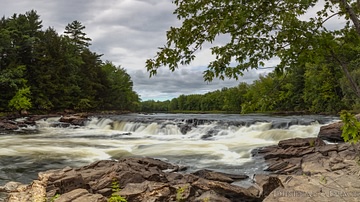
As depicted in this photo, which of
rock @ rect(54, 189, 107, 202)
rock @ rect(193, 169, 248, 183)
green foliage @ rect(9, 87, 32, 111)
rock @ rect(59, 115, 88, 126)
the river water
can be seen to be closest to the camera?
rock @ rect(54, 189, 107, 202)

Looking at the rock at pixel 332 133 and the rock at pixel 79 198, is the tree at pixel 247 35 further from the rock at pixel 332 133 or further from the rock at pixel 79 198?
the rock at pixel 332 133

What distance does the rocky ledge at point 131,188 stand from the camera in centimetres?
664

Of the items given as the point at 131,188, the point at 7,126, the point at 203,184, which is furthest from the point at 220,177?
the point at 7,126

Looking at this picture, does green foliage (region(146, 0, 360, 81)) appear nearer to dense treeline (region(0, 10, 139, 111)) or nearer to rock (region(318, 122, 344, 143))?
rock (region(318, 122, 344, 143))

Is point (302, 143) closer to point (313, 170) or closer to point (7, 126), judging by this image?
point (313, 170)

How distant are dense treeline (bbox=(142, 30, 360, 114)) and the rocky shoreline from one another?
1808 mm

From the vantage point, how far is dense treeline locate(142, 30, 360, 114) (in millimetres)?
4125

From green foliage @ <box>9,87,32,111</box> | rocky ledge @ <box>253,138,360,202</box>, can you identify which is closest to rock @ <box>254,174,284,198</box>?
rocky ledge @ <box>253,138,360,202</box>

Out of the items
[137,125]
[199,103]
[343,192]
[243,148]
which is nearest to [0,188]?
[343,192]

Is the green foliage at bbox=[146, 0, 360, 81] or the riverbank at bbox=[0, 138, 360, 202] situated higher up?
the green foliage at bbox=[146, 0, 360, 81]

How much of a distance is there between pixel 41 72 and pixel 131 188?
43753 mm

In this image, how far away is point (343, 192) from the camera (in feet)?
17.8

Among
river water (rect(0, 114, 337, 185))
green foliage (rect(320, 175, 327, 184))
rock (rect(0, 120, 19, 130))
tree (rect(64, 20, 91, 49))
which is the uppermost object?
tree (rect(64, 20, 91, 49))

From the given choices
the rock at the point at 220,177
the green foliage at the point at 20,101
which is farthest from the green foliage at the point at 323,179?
the green foliage at the point at 20,101
